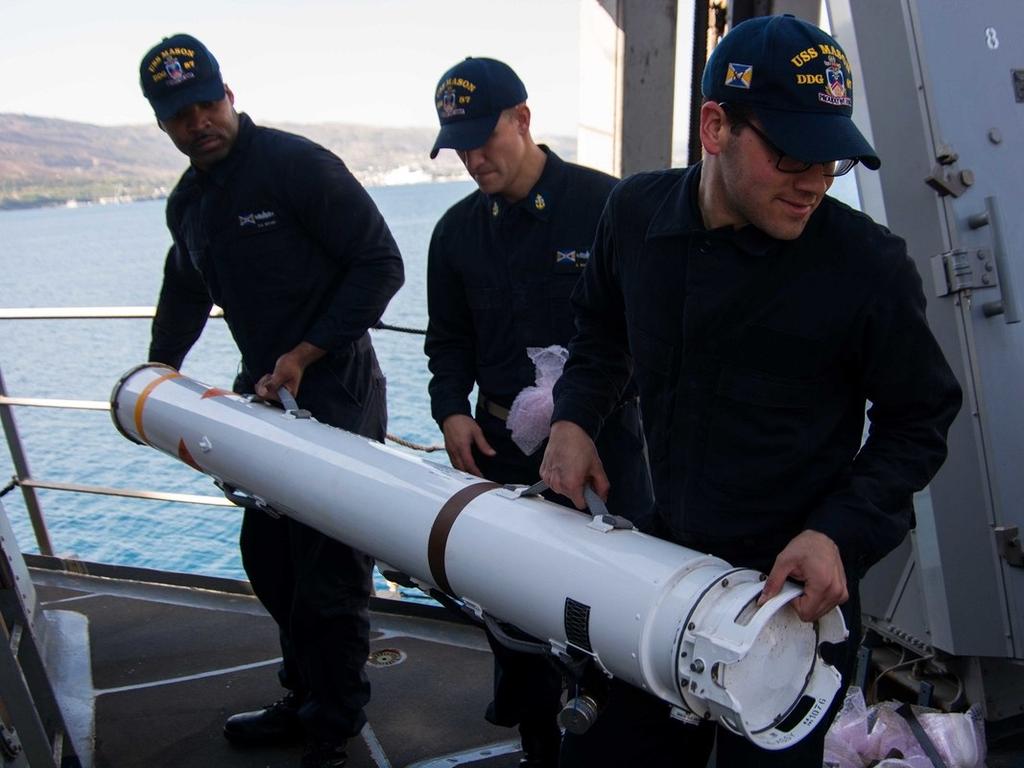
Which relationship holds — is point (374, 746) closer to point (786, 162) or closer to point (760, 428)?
point (760, 428)

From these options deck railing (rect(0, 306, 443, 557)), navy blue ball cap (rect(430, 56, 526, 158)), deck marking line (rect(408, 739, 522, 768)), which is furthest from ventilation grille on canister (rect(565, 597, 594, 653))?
deck railing (rect(0, 306, 443, 557))

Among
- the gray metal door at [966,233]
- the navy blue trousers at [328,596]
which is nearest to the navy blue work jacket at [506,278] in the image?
the navy blue trousers at [328,596]

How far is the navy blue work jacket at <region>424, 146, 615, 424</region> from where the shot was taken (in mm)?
2332

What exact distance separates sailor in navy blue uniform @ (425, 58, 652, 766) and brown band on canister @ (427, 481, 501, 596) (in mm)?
429

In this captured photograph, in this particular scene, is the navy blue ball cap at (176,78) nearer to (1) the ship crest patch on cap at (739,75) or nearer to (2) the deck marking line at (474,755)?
(1) the ship crest patch on cap at (739,75)

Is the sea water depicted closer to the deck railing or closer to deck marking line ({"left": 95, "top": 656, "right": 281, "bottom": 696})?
the deck railing

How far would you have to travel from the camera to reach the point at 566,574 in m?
1.64

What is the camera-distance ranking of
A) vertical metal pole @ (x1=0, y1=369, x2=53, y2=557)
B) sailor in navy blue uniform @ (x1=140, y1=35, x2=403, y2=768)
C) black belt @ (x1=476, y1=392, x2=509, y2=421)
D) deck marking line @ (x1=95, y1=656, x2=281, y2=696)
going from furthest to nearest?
vertical metal pole @ (x1=0, y1=369, x2=53, y2=557), deck marking line @ (x1=95, y1=656, x2=281, y2=696), sailor in navy blue uniform @ (x1=140, y1=35, x2=403, y2=768), black belt @ (x1=476, y1=392, x2=509, y2=421)

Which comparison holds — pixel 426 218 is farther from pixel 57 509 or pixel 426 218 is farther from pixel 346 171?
pixel 346 171

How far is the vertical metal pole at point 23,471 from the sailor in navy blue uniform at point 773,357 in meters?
2.99

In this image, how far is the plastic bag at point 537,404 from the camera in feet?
7.48

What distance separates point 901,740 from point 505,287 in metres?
1.48

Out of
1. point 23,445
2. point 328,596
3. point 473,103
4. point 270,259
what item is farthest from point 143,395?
point 23,445

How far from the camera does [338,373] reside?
268 cm
